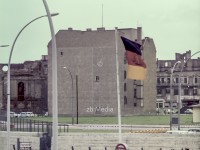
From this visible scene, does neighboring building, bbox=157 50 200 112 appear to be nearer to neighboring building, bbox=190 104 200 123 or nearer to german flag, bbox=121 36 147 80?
neighboring building, bbox=190 104 200 123

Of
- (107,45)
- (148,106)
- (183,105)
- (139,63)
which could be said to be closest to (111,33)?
(107,45)

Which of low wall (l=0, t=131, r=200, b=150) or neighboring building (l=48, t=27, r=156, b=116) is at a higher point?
neighboring building (l=48, t=27, r=156, b=116)

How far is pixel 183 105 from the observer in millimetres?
115125

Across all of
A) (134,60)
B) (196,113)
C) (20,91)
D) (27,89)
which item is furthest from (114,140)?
(27,89)

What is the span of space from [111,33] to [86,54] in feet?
18.0

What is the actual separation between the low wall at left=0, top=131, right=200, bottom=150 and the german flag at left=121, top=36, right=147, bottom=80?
1038 centimetres

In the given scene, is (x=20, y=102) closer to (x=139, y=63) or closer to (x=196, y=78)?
(x=196, y=78)

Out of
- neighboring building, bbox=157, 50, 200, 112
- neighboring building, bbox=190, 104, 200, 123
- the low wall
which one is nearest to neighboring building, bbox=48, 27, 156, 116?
neighboring building, bbox=157, 50, 200, 112

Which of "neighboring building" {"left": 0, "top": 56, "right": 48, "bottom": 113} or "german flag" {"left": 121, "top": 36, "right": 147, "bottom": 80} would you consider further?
"neighboring building" {"left": 0, "top": 56, "right": 48, "bottom": 113}

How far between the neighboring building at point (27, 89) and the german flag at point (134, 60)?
72973 millimetres

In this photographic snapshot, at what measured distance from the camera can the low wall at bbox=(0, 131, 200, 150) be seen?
109ft

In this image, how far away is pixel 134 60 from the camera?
2358 cm

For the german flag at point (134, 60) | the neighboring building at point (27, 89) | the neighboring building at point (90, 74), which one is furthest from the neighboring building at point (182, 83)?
the german flag at point (134, 60)

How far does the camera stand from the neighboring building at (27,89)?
96.1 m
